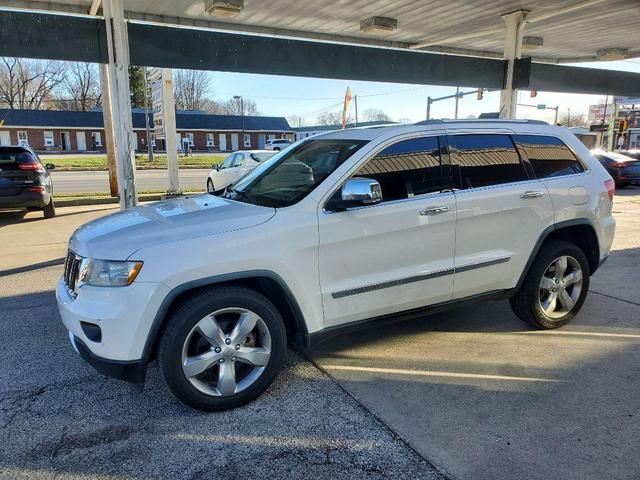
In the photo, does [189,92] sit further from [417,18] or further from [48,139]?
[417,18]

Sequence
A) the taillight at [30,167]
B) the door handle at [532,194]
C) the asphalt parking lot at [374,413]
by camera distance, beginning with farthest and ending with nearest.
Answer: the taillight at [30,167] → the door handle at [532,194] → the asphalt parking lot at [374,413]

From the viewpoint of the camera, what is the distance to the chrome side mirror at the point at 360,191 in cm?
333

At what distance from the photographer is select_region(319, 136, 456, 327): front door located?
135 inches

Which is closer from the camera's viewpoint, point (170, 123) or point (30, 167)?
point (30, 167)

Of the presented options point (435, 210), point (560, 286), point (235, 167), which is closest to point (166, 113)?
point (235, 167)

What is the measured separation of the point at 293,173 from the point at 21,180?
28.1 feet

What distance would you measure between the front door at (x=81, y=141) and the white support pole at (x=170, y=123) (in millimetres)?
54881

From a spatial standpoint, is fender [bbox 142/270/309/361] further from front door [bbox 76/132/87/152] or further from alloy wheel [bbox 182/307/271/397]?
front door [bbox 76/132/87/152]

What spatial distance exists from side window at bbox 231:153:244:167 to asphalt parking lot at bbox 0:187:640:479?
443 inches

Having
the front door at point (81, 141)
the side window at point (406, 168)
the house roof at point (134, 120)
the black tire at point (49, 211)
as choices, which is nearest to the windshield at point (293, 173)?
the side window at point (406, 168)

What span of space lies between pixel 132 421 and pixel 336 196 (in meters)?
1.99

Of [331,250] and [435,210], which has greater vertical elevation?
[435,210]

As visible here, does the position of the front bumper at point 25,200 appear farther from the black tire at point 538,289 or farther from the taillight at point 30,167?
the black tire at point 538,289

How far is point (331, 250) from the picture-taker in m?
3.39
